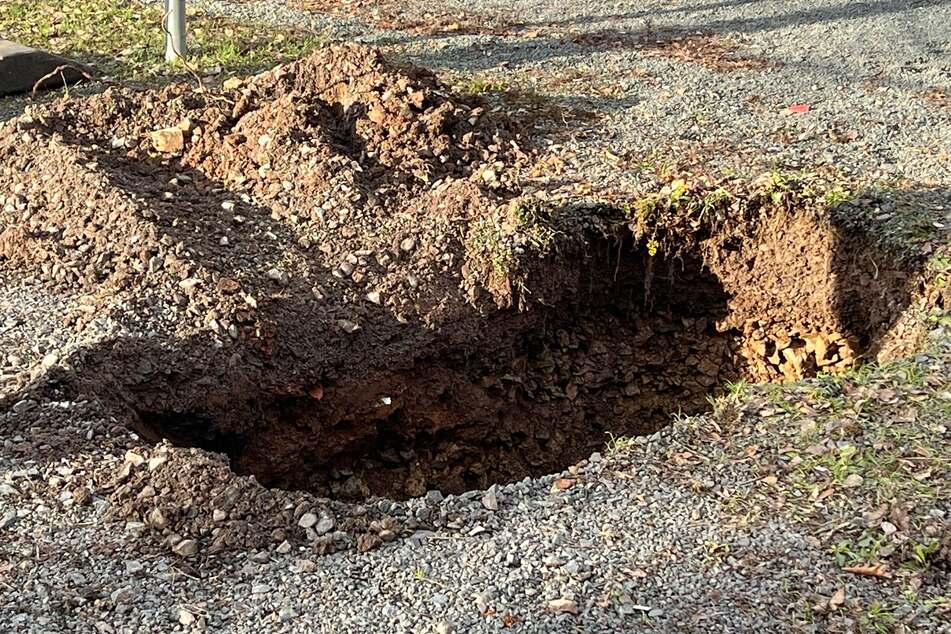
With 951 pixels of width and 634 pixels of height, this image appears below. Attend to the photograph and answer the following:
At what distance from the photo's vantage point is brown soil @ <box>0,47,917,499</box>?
15.8ft

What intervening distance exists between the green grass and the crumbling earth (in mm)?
1534

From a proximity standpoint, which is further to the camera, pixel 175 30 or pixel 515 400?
pixel 175 30

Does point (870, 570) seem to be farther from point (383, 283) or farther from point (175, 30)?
point (175, 30)

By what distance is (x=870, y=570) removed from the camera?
11.6ft

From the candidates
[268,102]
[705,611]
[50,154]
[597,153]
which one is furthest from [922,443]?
[50,154]

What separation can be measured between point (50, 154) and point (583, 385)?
10.0ft

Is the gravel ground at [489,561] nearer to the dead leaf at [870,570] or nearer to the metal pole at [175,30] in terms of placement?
the dead leaf at [870,570]

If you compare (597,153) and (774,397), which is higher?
(597,153)

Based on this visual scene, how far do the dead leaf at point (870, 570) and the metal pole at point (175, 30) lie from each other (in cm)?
598

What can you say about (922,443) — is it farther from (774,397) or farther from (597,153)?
(597,153)

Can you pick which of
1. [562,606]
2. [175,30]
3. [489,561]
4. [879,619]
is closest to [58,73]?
[175,30]

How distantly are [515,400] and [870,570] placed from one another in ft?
7.55

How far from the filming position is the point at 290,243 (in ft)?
17.5

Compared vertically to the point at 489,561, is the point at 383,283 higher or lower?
higher
